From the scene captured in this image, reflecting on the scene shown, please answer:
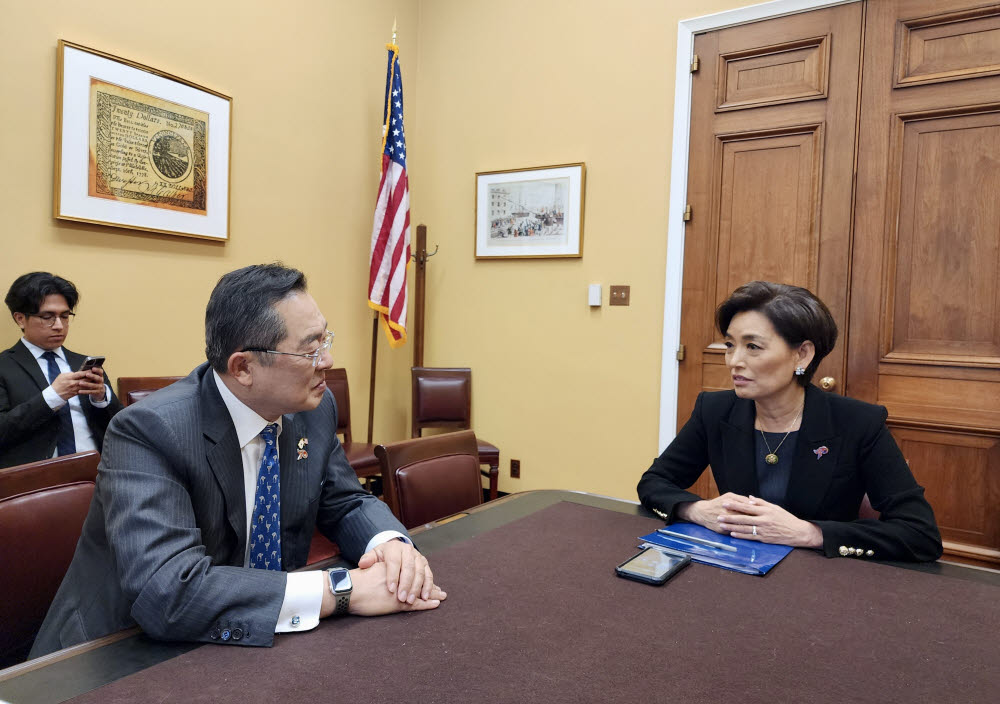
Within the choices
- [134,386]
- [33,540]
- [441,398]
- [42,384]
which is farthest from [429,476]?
[441,398]

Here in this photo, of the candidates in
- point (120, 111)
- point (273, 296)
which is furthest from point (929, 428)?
point (120, 111)

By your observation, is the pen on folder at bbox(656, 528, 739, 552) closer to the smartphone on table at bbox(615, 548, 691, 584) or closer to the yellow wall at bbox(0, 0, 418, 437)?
the smartphone on table at bbox(615, 548, 691, 584)

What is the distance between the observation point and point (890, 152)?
10.6ft

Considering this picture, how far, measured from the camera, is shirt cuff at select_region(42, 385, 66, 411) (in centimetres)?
258

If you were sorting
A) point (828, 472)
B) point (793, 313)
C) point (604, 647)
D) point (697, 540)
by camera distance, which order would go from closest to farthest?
point (604, 647), point (697, 540), point (828, 472), point (793, 313)

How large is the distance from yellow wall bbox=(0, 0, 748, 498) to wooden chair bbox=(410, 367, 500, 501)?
19 cm

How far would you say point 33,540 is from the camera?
1.35m

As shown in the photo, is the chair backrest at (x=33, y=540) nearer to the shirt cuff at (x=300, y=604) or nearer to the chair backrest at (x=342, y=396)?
the shirt cuff at (x=300, y=604)

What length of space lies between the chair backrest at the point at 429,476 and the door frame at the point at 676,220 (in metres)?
1.97

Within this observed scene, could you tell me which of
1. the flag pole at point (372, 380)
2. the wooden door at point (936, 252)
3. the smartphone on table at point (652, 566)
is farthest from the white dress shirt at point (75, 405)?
the wooden door at point (936, 252)

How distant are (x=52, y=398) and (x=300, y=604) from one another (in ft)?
6.88

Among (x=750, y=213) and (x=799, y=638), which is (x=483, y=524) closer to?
(x=799, y=638)

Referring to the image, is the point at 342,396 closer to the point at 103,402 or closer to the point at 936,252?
the point at 103,402

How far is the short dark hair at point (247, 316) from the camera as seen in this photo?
4.42 feet
